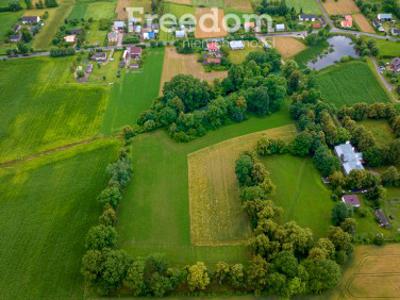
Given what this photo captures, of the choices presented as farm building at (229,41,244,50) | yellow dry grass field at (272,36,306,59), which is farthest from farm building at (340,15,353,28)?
farm building at (229,41,244,50)

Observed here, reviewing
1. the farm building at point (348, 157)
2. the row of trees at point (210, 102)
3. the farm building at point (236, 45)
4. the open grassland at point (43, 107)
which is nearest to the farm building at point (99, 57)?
the open grassland at point (43, 107)

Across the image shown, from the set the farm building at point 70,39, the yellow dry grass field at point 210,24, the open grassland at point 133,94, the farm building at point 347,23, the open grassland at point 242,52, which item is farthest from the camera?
the farm building at point 347,23

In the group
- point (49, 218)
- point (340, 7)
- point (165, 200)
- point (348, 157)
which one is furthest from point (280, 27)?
point (49, 218)

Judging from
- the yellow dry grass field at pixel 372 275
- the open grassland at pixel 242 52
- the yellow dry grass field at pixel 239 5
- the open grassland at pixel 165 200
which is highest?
the yellow dry grass field at pixel 239 5

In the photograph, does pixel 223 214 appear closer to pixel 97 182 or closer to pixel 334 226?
pixel 334 226

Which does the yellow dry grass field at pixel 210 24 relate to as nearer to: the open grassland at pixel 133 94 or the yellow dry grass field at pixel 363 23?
the open grassland at pixel 133 94

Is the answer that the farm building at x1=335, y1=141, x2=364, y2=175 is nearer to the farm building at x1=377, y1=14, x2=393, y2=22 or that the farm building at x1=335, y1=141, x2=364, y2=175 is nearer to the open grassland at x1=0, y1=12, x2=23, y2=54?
the farm building at x1=377, y1=14, x2=393, y2=22

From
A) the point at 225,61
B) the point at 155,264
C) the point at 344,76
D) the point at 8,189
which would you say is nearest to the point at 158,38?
the point at 225,61
